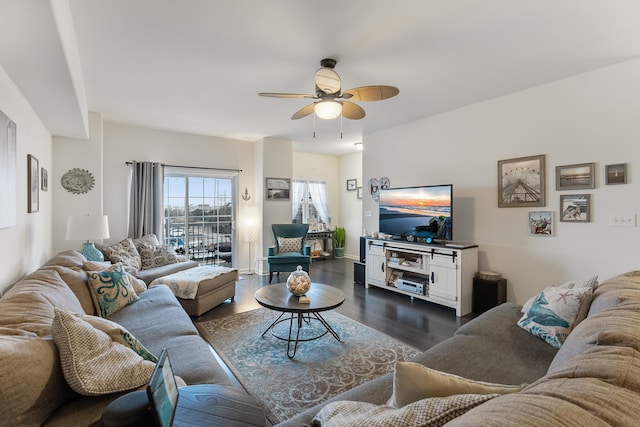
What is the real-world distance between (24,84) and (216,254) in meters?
3.89

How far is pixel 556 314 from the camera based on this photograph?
72.6 inches

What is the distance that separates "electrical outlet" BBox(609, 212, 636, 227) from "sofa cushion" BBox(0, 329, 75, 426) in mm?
4210

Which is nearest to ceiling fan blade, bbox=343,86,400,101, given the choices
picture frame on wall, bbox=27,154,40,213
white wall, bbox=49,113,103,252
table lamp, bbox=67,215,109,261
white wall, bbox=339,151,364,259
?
picture frame on wall, bbox=27,154,40,213

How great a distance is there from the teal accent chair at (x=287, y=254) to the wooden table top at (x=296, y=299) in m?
1.92

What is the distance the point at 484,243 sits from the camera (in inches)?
150

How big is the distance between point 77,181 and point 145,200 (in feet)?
2.90

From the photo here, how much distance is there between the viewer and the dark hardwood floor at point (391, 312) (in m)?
3.03

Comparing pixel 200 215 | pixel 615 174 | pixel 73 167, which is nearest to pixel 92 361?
pixel 73 167

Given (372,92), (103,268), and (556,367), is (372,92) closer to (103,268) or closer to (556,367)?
(556,367)

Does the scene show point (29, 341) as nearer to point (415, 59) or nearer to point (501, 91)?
point (415, 59)

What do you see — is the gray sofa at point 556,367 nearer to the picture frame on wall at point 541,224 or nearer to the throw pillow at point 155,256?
the picture frame on wall at point 541,224

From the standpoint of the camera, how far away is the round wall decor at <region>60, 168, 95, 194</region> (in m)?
3.85

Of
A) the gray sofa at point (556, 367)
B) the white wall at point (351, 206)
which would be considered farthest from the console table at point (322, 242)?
the gray sofa at point (556, 367)

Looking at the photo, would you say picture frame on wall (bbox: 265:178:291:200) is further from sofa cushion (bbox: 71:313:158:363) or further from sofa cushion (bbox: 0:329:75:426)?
sofa cushion (bbox: 0:329:75:426)
